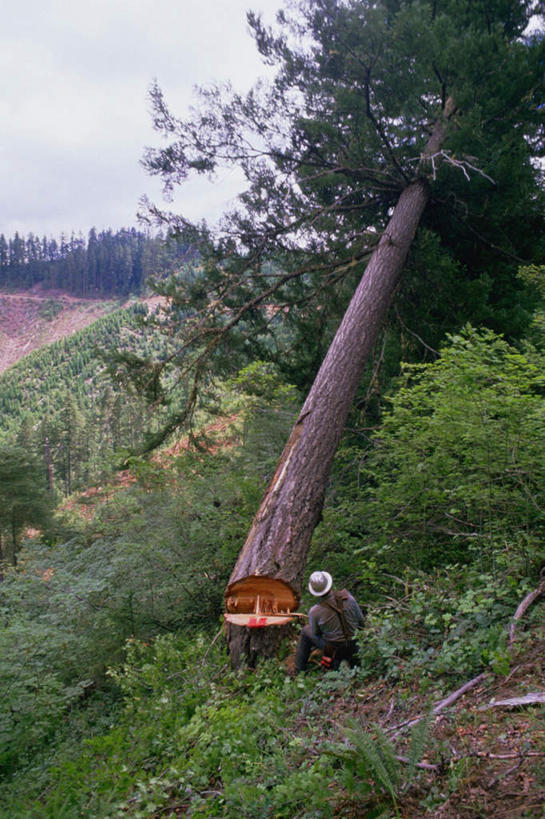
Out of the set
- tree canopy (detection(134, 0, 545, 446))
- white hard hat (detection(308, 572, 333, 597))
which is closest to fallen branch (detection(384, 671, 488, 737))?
white hard hat (detection(308, 572, 333, 597))

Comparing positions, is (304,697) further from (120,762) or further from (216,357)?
(216,357)

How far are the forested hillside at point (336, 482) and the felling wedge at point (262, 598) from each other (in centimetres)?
8

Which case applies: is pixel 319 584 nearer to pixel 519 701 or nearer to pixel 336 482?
pixel 519 701

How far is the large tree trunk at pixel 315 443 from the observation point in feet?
13.8

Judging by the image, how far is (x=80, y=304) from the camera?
158 meters

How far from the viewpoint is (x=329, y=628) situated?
3.69m

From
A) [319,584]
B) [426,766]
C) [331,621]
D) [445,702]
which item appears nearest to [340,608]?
[331,621]

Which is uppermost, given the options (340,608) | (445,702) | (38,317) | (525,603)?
(38,317)

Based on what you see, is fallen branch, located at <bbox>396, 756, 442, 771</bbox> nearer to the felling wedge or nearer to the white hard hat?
the white hard hat

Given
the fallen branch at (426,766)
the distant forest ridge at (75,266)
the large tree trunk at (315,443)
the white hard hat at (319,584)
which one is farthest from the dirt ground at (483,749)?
the distant forest ridge at (75,266)

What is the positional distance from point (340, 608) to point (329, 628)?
0.18 meters

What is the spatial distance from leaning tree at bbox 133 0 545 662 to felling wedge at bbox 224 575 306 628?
553 mm

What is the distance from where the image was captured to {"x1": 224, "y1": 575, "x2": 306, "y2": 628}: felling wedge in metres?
4.07

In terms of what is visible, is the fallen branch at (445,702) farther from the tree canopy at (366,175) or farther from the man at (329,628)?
the tree canopy at (366,175)
